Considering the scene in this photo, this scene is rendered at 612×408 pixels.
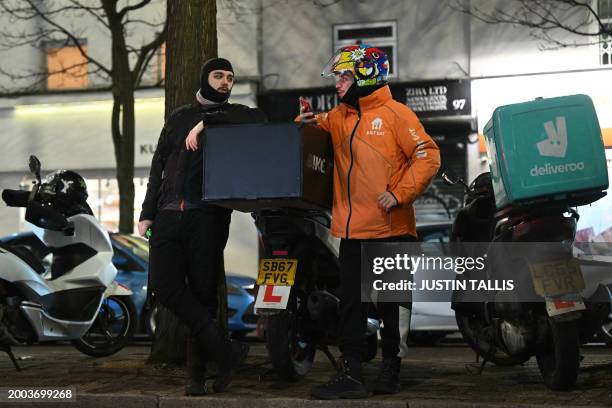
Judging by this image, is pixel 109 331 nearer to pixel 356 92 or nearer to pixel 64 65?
pixel 356 92

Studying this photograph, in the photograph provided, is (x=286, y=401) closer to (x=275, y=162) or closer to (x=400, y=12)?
(x=275, y=162)

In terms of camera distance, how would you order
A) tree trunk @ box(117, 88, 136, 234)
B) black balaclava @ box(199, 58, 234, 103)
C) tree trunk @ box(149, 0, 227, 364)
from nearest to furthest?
black balaclava @ box(199, 58, 234, 103) → tree trunk @ box(149, 0, 227, 364) → tree trunk @ box(117, 88, 136, 234)

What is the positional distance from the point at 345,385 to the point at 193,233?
4.29 ft

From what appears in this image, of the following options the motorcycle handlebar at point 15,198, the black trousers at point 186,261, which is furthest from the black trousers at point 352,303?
the motorcycle handlebar at point 15,198

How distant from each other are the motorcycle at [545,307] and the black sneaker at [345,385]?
1.06 meters

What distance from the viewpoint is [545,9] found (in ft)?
71.4

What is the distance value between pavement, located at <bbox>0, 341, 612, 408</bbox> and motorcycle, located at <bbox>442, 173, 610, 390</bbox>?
21 cm

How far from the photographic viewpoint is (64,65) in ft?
82.9

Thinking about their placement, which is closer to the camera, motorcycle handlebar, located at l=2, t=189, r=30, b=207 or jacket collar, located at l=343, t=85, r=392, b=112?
jacket collar, located at l=343, t=85, r=392, b=112

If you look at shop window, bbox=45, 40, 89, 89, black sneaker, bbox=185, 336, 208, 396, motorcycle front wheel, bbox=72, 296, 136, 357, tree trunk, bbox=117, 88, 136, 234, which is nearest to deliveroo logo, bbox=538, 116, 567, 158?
black sneaker, bbox=185, 336, 208, 396

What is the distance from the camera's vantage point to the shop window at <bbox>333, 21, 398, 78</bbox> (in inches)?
905

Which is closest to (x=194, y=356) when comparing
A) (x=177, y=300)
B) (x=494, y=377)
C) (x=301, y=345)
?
(x=177, y=300)

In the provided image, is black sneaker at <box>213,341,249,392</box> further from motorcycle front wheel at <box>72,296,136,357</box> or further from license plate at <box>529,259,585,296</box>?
motorcycle front wheel at <box>72,296,136,357</box>

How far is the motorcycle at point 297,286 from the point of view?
7211 millimetres
